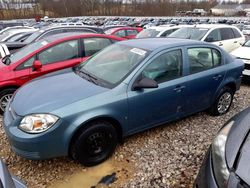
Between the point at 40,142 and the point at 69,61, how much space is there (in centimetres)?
268

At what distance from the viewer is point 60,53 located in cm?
487

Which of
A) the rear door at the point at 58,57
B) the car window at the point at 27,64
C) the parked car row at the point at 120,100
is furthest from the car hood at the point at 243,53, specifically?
the car window at the point at 27,64

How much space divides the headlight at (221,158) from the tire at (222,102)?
216cm

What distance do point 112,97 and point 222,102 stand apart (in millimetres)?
2489

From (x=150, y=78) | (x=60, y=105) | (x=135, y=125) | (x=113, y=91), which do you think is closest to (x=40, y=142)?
(x=60, y=105)

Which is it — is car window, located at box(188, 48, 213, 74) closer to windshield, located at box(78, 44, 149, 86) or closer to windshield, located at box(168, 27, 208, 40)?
windshield, located at box(78, 44, 149, 86)

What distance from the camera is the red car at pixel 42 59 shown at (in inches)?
172

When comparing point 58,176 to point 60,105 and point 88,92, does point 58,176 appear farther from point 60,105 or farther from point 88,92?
point 88,92

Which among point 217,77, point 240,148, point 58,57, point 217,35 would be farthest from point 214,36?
point 240,148

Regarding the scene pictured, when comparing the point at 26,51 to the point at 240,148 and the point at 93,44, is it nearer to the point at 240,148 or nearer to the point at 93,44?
the point at 93,44

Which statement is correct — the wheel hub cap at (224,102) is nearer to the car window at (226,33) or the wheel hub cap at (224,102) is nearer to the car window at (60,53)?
the car window at (60,53)

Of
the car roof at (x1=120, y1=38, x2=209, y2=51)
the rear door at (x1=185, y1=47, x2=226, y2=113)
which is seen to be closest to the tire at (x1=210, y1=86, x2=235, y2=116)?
the rear door at (x1=185, y1=47, x2=226, y2=113)

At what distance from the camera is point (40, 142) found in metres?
2.52

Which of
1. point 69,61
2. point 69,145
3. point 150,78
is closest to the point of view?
point 69,145
